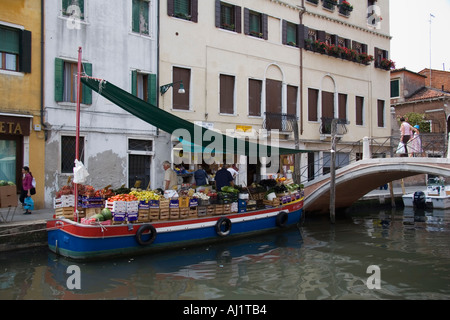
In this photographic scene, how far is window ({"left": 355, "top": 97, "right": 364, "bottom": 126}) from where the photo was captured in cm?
2230

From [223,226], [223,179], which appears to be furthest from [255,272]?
[223,179]

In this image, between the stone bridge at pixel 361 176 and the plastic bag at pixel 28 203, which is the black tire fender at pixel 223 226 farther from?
the stone bridge at pixel 361 176

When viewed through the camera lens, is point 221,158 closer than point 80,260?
No

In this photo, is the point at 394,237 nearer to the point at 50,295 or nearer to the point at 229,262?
the point at 229,262

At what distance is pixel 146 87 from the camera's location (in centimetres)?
1496

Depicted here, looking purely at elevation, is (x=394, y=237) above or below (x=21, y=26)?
below

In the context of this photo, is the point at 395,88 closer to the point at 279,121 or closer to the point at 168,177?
the point at 279,121

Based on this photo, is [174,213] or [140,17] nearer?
[174,213]

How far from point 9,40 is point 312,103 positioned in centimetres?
1300

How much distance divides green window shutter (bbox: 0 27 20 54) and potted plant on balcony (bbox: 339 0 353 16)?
50.2 feet
